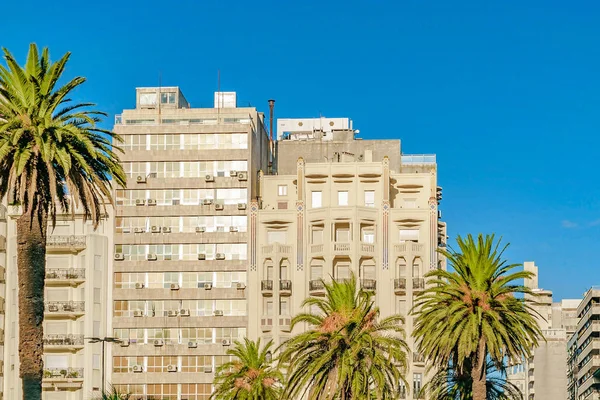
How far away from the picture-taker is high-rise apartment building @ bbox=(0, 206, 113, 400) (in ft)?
410

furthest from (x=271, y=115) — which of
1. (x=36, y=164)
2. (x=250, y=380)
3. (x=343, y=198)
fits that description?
(x=36, y=164)

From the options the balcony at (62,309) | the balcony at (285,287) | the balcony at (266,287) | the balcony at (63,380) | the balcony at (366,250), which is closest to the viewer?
the balcony at (63,380)

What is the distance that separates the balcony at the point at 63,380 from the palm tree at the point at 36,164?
62802 mm

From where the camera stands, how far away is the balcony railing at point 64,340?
411 feet

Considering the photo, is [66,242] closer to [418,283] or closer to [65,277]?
[65,277]

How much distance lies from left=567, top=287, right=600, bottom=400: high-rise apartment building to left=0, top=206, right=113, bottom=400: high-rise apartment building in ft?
237

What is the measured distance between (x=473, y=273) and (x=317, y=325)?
10443mm

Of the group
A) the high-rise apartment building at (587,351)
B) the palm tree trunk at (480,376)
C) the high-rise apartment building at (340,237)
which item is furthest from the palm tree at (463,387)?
the high-rise apartment building at (587,351)

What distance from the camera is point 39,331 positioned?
61.2 m

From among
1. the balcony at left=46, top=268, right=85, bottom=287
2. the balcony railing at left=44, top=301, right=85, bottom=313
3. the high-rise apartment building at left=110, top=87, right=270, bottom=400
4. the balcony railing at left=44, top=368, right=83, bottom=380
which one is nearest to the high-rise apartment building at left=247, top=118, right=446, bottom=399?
the high-rise apartment building at left=110, top=87, right=270, bottom=400

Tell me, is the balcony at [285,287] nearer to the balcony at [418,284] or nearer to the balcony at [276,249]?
the balcony at [276,249]

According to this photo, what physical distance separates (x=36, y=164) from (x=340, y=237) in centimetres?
7107

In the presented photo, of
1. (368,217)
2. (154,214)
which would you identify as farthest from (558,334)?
(154,214)

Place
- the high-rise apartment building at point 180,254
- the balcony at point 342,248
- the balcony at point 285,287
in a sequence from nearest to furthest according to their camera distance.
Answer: the high-rise apartment building at point 180,254 < the balcony at point 342,248 < the balcony at point 285,287
